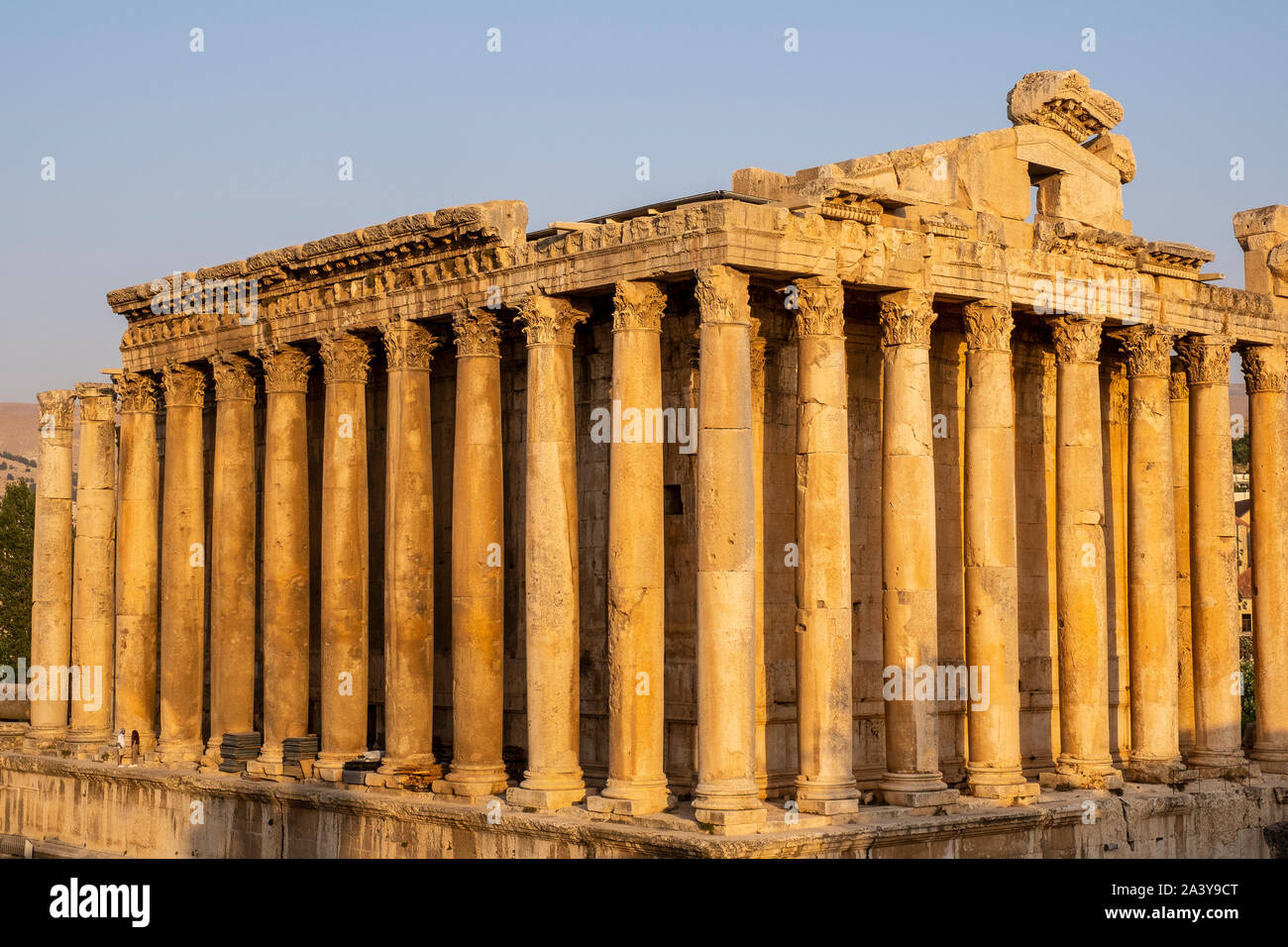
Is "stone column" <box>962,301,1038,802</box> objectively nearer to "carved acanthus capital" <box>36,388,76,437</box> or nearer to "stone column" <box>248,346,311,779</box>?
"stone column" <box>248,346,311,779</box>

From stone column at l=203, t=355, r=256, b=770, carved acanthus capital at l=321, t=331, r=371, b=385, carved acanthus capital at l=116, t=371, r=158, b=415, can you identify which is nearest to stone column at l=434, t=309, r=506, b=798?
carved acanthus capital at l=321, t=331, r=371, b=385

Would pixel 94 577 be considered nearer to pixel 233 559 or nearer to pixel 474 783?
pixel 233 559

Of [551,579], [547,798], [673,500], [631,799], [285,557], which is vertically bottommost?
[547,798]

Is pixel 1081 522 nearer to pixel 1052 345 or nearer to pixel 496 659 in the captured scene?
pixel 1052 345

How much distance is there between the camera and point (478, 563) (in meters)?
30.7

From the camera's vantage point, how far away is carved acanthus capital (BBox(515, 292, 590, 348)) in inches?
1144

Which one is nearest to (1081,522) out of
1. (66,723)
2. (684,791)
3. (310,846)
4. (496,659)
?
(684,791)

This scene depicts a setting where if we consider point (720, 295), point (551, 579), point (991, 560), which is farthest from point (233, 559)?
point (991, 560)

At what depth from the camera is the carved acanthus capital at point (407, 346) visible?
105ft

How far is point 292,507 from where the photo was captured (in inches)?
1383

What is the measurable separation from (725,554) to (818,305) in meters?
4.22

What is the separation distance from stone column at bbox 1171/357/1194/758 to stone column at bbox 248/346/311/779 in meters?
17.1

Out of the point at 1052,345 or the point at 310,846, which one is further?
the point at 1052,345

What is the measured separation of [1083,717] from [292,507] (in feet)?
50.7
